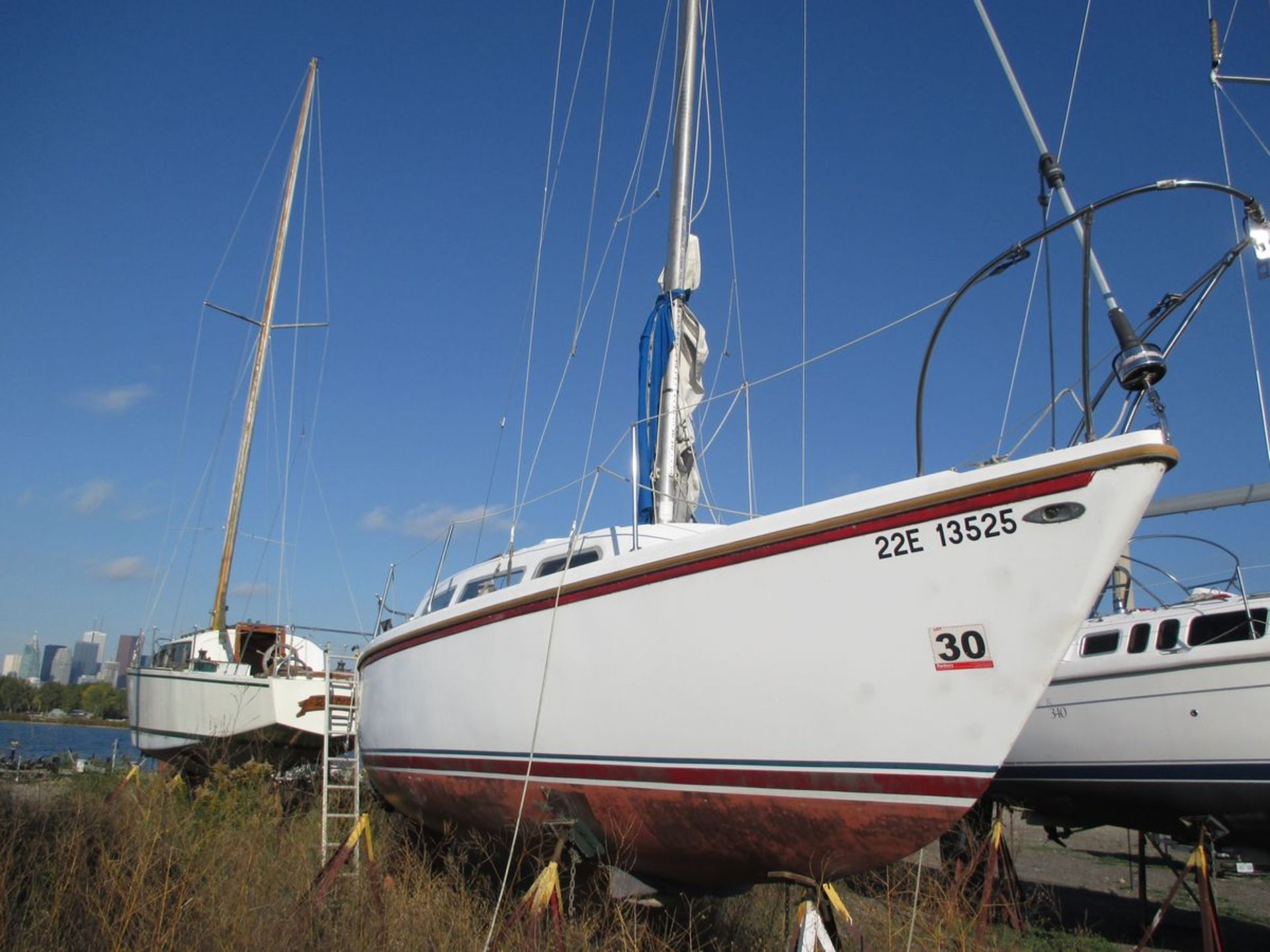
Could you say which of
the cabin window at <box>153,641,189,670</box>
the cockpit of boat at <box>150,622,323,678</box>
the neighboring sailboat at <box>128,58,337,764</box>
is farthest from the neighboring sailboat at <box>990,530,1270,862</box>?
the cabin window at <box>153,641,189,670</box>

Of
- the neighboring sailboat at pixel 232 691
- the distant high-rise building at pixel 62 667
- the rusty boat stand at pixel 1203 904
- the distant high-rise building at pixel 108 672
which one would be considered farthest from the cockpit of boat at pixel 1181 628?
the distant high-rise building at pixel 62 667

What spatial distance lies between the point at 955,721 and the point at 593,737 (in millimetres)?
2052

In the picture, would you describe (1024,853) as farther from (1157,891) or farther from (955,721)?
(955,721)

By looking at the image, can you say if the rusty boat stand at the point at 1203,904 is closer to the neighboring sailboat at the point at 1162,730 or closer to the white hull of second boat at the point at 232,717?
the neighboring sailboat at the point at 1162,730

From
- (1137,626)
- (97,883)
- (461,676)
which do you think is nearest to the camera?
(97,883)

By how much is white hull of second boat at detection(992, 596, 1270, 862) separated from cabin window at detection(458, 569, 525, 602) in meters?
6.11

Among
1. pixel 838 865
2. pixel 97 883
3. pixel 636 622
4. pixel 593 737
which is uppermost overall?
pixel 636 622

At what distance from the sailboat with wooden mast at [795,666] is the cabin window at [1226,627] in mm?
5123

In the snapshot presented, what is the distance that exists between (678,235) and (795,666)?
4.84m

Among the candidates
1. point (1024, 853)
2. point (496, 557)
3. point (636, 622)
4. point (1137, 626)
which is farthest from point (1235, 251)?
point (1024, 853)

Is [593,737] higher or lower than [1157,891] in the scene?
higher

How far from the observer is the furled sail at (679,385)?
721 centimetres

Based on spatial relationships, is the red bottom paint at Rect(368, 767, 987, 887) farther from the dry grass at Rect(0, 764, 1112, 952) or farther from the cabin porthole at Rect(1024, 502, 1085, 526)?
the cabin porthole at Rect(1024, 502, 1085, 526)

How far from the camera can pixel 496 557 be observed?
23.0ft
